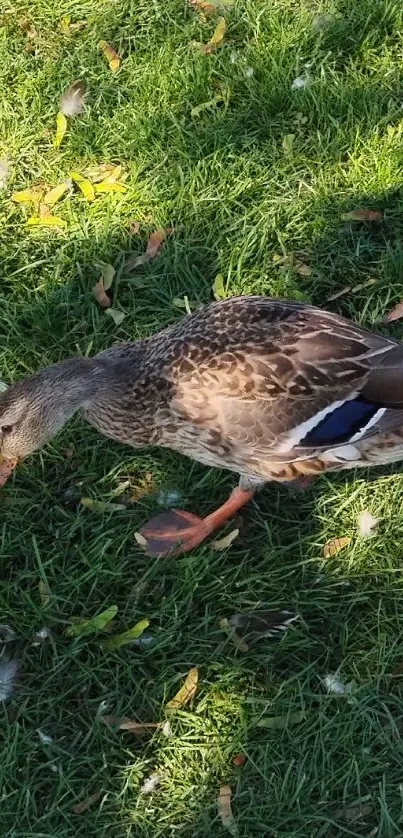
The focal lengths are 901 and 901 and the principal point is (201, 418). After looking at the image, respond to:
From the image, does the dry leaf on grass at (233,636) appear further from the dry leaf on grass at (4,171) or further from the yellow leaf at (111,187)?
the dry leaf on grass at (4,171)

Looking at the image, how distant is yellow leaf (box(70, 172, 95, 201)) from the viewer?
172 inches

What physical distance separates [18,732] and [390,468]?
168cm

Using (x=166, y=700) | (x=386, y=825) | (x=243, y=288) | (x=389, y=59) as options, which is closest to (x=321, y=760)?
(x=386, y=825)

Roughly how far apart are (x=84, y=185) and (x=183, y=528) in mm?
1882

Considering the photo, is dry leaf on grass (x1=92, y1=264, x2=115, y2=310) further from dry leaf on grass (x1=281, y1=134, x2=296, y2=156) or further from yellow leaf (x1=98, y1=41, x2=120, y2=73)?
yellow leaf (x1=98, y1=41, x2=120, y2=73)

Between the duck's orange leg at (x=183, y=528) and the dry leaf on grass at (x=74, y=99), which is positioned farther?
the dry leaf on grass at (x=74, y=99)

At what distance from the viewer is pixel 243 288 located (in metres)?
4.01

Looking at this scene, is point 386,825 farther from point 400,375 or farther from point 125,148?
point 125,148

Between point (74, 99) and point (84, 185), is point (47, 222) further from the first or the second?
point (74, 99)

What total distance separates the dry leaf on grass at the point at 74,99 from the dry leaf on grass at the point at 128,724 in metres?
3.02

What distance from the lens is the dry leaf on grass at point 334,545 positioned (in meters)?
3.37

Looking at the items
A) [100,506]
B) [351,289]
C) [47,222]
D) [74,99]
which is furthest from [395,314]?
[74,99]

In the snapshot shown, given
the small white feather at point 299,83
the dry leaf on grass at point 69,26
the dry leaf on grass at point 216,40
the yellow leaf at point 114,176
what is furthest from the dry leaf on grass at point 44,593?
the dry leaf on grass at point 69,26

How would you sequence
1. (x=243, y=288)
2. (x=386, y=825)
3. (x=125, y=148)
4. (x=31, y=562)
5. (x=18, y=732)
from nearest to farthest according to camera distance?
→ (x=386, y=825)
(x=18, y=732)
(x=31, y=562)
(x=243, y=288)
(x=125, y=148)
